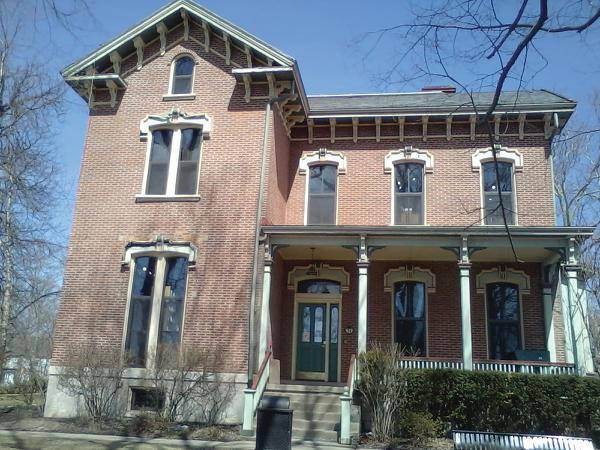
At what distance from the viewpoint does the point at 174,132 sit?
46.5 ft

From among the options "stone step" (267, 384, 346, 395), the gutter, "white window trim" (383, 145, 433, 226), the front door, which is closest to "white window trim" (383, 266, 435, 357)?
the front door

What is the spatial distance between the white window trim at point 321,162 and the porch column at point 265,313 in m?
2.76

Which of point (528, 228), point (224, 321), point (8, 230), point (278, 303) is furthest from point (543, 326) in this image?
point (8, 230)

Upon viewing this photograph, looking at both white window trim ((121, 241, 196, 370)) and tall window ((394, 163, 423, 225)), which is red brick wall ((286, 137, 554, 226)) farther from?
white window trim ((121, 241, 196, 370))

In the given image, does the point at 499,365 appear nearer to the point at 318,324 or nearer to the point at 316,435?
the point at 316,435

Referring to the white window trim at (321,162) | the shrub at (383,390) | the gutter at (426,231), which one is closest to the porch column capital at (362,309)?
the shrub at (383,390)

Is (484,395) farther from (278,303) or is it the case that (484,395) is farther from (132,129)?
(132,129)

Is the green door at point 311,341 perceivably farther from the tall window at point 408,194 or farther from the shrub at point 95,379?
the shrub at point 95,379

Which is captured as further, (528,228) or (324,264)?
(324,264)

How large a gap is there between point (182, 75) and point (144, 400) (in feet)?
26.0

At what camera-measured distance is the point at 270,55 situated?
13570 millimetres

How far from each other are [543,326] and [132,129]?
11065 mm

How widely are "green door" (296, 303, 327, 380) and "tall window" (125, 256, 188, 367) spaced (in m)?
3.19

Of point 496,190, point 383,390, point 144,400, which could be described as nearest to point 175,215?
point 144,400
